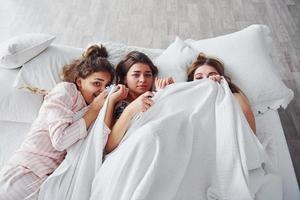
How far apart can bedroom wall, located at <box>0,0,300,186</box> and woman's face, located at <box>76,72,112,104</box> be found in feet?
3.79

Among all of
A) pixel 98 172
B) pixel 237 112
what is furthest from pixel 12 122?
pixel 237 112

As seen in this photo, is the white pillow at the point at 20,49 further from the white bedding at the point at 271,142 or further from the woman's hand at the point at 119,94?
the woman's hand at the point at 119,94

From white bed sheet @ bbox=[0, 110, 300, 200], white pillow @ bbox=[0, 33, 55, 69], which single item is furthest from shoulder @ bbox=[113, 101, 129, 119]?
white pillow @ bbox=[0, 33, 55, 69]

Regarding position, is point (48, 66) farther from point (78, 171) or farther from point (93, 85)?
point (78, 171)

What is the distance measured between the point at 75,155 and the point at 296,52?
6.66 ft

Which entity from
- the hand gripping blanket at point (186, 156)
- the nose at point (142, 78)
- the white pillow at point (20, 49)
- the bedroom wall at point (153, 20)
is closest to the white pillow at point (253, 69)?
the hand gripping blanket at point (186, 156)

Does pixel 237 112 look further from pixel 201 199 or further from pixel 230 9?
pixel 230 9

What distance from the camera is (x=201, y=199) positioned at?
50.3 inches

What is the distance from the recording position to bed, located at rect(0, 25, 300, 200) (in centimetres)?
167

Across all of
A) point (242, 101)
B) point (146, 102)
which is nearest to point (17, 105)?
point (146, 102)

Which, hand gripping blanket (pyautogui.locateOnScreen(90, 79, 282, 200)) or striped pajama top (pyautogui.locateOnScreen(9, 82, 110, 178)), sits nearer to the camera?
hand gripping blanket (pyautogui.locateOnScreen(90, 79, 282, 200))

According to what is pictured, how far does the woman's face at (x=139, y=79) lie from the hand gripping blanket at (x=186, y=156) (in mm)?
152

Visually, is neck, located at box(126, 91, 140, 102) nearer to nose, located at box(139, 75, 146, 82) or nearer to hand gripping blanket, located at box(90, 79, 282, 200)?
nose, located at box(139, 75, 146, 82)

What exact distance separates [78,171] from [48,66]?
2.28ft
